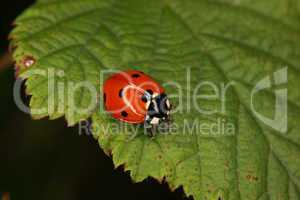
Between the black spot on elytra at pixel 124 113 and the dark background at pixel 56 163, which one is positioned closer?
the black spot on elytra at pixel 124 113

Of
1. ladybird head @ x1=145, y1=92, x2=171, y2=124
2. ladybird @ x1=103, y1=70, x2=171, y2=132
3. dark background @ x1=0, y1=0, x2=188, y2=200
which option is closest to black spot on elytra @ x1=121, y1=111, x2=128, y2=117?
ladybird @ x1=103, y1=70, x2=171, y2=132

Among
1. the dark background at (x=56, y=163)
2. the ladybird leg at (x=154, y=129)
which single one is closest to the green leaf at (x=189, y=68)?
the ladybird leg at (x=154, y=129)

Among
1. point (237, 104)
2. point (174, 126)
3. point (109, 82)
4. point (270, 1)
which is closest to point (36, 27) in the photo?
point (109, 82)

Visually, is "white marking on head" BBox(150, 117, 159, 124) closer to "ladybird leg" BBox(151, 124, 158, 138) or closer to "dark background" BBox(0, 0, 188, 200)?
"ladybird leg" BBox(151, 124, 158, 138)

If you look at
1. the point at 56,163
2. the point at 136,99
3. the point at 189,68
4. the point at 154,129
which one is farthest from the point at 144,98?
the point at 56,163

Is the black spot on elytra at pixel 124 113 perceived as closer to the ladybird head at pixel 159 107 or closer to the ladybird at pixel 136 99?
the ladybird at pixel 136 99

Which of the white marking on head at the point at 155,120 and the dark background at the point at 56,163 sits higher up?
the white marking on head at the point at 155,120

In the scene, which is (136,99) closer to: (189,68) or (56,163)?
(189,68)
